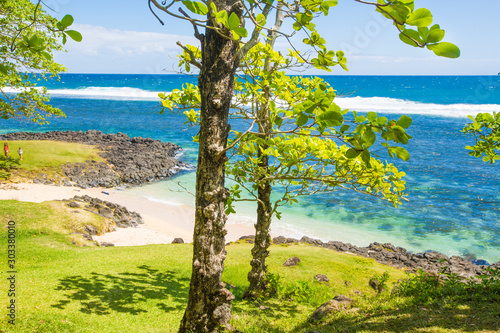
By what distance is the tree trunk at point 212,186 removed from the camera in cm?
464

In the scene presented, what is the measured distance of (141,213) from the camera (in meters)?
20.9

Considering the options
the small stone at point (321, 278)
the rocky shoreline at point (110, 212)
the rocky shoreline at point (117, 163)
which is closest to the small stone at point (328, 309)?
the small stone at point (321, 278)

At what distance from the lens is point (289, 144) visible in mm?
6504

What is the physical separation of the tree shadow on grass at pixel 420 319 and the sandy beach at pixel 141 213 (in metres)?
11.4

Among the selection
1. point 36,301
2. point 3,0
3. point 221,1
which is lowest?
point 36,301

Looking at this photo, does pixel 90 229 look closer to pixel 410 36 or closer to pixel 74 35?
pixel 74 35

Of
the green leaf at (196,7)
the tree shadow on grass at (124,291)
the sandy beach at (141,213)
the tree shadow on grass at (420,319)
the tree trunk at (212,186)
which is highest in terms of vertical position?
the green leaf at (196,7)

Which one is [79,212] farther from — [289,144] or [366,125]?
[366,125]

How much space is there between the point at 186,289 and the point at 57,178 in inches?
783

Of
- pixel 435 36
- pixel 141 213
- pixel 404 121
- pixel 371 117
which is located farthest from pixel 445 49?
pixel 141 213

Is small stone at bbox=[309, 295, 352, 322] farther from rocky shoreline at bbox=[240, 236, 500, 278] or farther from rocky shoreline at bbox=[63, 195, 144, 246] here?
A: rocky shoreline at bbox=[63, 195, 144, 246]

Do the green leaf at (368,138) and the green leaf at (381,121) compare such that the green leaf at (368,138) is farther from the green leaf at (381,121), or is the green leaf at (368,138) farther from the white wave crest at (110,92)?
the white wave crest at (110,92)

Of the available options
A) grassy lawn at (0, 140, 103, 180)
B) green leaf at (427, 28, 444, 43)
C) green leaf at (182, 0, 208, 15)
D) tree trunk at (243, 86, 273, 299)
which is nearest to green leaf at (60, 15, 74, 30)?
green leaf at (182, 0, 208, 15)

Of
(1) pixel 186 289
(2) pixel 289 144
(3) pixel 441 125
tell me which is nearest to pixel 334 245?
(1) pixel 186 289
